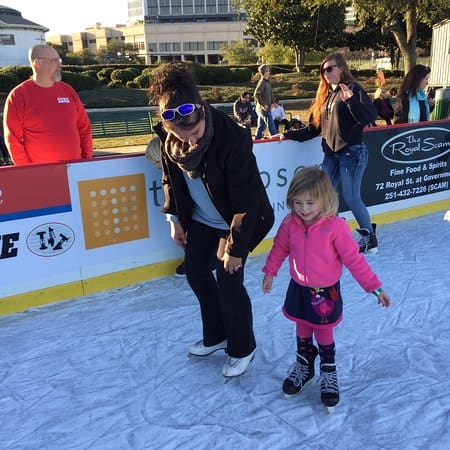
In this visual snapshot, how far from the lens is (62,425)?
7.79ft

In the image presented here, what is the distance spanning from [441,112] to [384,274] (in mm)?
6418

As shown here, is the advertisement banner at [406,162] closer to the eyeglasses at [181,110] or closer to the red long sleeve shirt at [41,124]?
the red long sleeve shirt at [41,124]

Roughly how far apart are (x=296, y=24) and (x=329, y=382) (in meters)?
32.6

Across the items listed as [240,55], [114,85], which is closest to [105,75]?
[114,85]

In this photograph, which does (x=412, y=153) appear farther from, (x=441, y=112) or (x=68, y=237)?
(x=441, y=112)

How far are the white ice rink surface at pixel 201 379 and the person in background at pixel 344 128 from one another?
32.5 inches

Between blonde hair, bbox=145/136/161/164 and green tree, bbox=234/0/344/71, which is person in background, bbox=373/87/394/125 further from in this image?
green tree, bbox=234/0/344/71

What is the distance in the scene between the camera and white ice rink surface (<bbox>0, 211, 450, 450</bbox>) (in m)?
2.26

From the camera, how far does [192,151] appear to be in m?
2.11

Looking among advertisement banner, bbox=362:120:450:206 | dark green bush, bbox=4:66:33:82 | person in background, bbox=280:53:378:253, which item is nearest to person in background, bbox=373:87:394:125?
advertisement banner, bbox=362:120:450:206

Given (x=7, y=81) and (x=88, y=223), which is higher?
(x=7, y=81)

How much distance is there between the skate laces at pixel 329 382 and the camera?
94.6 inches

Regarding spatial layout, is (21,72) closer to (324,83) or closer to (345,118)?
(324,83)

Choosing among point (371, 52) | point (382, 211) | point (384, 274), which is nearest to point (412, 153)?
point (382, 211)
